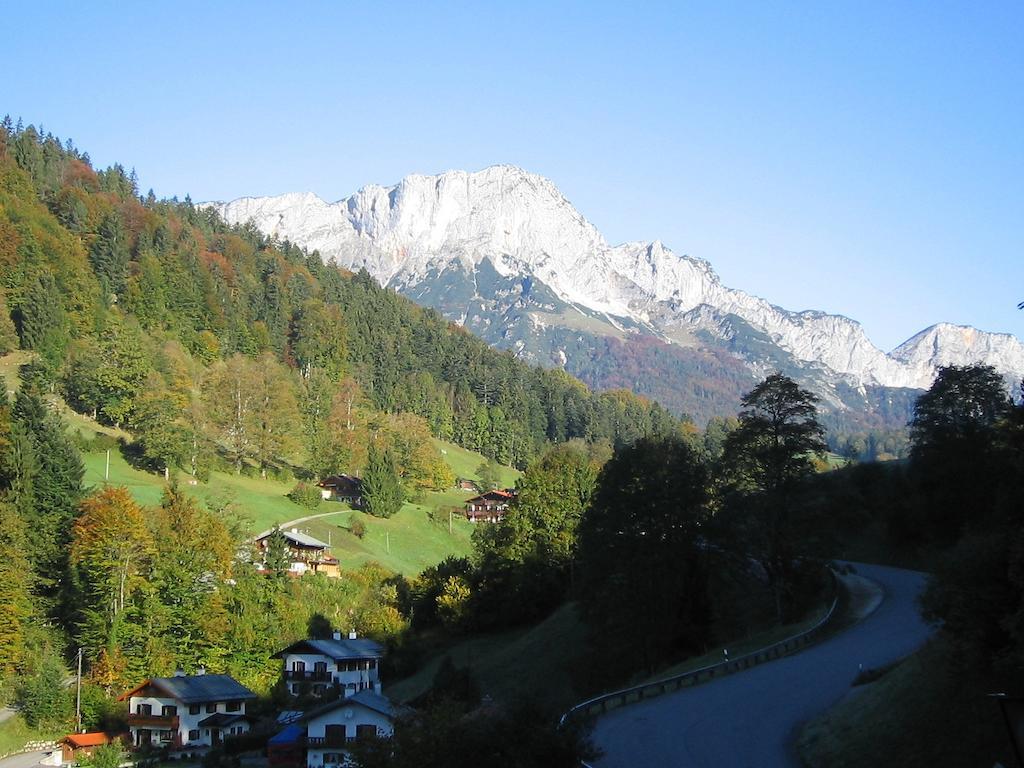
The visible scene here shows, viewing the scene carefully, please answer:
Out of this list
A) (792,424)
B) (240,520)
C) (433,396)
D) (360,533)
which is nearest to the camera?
(792,424)

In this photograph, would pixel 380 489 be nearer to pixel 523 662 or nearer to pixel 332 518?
pixel 332 518

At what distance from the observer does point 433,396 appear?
15150 cm

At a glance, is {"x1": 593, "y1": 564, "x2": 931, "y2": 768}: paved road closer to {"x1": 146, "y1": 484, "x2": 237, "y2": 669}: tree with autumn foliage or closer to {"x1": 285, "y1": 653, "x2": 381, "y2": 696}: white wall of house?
{"x1": 285, "y1": 653, "x2": 381, "y2": 696}: white wall of house

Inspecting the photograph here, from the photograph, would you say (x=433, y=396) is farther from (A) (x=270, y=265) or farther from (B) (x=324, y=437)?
(B) (x=324, y=437)

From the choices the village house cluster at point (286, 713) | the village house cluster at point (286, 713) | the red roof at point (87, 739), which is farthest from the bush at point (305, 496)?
the red roof at point (87, 739)

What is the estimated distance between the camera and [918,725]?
20.4m

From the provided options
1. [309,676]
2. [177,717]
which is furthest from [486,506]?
[177,717]

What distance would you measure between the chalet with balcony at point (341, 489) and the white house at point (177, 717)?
151 ft

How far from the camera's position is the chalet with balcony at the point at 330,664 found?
5834 centimetres

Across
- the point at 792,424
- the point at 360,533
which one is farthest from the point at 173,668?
the point at 792,424

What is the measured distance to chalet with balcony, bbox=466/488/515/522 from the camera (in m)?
106

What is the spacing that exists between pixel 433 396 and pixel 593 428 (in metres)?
28.8

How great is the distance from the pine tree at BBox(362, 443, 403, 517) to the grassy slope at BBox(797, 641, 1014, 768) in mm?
74907

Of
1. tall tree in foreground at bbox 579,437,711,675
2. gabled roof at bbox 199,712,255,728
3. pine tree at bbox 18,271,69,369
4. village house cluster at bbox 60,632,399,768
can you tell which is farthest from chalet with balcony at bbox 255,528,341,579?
tall tree in foreground at bbox 579,437,711,675
